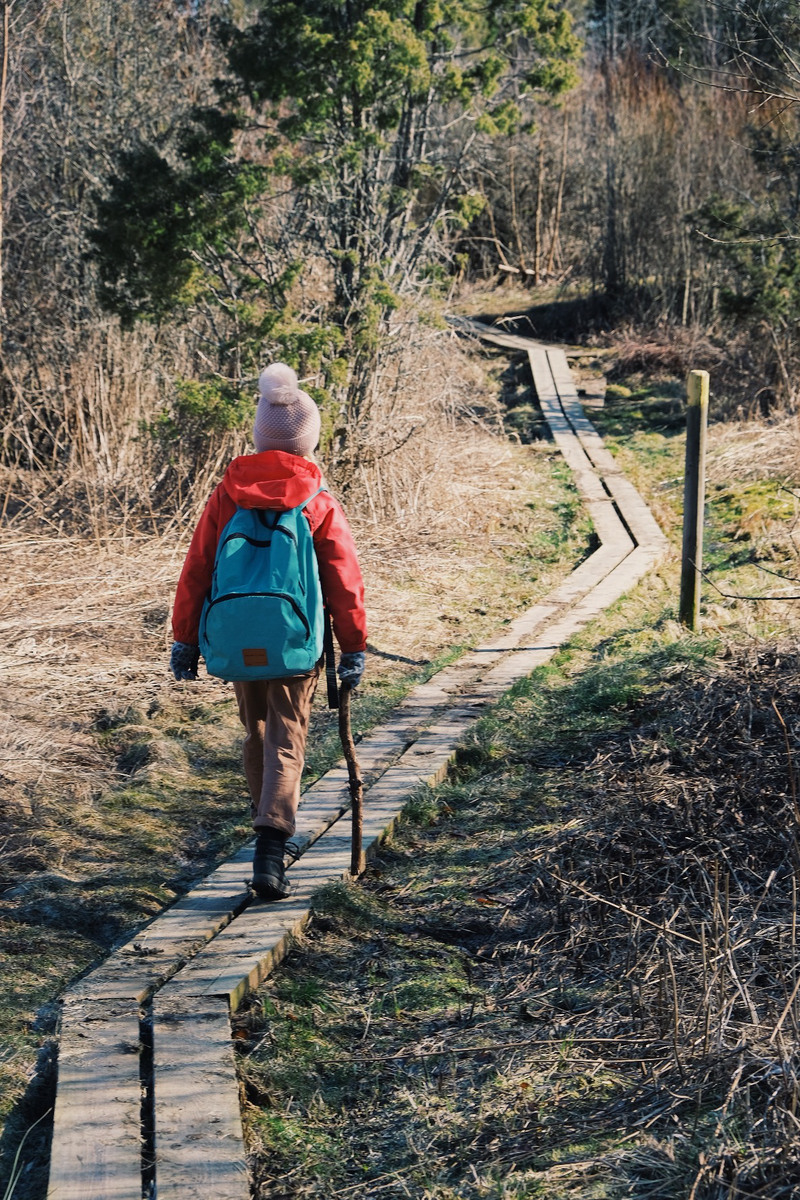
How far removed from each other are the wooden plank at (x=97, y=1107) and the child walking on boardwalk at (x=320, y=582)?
0.74 metres

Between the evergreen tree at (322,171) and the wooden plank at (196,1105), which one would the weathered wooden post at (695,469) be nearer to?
the evergreen tree at (322,171)

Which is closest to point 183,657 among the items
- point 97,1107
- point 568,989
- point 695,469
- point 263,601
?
point 263,601

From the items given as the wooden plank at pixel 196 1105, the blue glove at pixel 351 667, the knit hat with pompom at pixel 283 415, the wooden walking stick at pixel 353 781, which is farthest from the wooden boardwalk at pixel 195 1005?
the knit hat with pompom at pixel 283 415

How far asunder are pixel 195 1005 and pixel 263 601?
1147 mm

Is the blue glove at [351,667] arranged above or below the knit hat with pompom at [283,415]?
below

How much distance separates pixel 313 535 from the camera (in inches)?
148

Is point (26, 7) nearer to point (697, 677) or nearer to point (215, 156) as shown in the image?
point (215, 156)

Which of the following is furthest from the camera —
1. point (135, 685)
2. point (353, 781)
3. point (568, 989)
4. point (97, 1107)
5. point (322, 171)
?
point (322, 171)

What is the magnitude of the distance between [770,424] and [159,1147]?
34.1 feet

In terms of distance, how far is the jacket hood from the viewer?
3.65m

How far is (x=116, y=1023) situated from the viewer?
3.14m

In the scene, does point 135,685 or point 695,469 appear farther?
point 695,469

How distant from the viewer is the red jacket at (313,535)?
3.70 meters

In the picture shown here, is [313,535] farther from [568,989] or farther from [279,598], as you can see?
[568,989]
